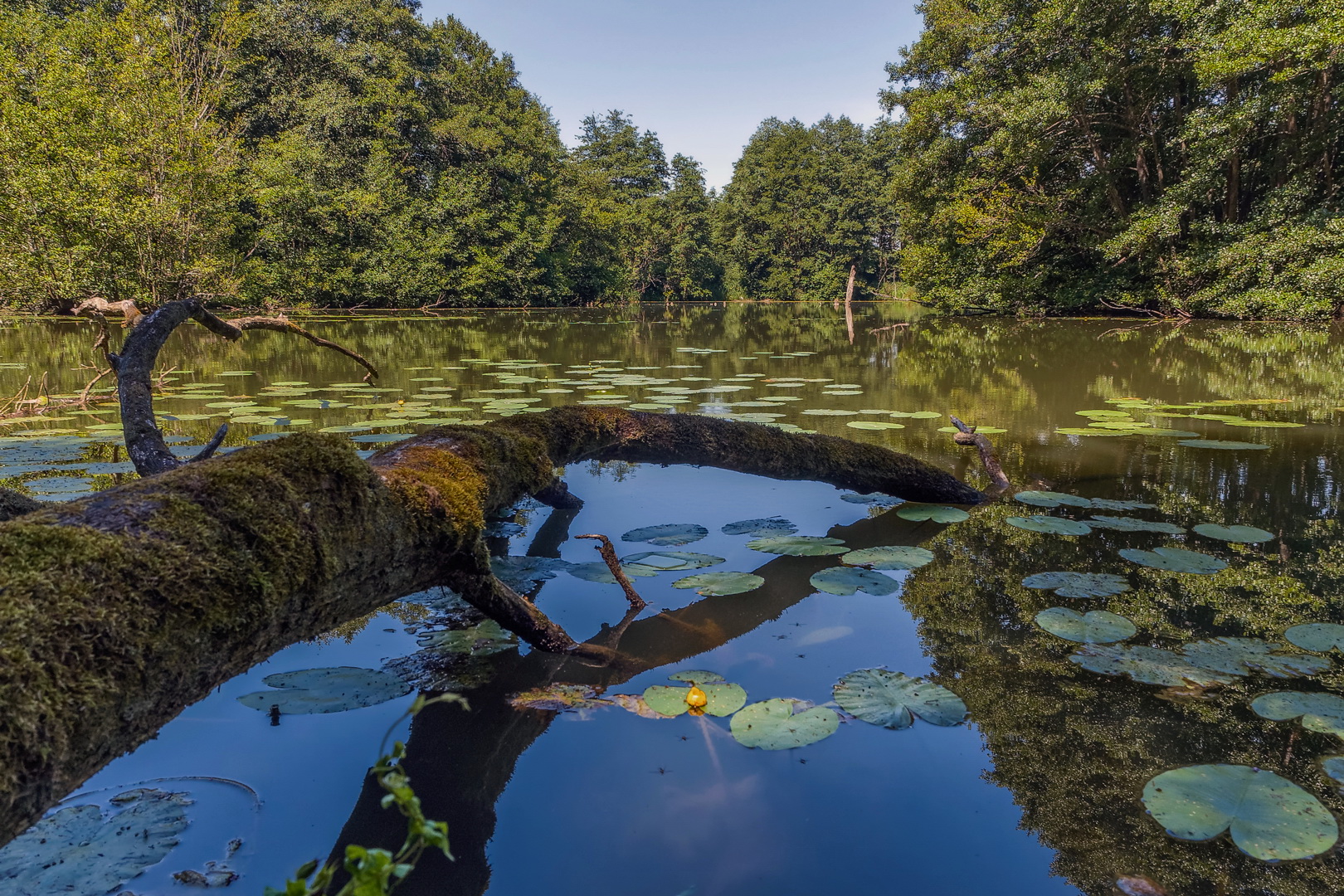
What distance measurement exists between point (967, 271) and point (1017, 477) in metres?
17.8

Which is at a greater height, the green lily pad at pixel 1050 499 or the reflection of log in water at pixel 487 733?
the green lily pad at pixel 1050 499

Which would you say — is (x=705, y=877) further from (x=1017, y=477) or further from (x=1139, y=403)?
(x=1139, y=403)

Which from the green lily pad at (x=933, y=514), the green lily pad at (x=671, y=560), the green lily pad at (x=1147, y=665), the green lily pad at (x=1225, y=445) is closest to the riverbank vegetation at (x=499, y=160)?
the green lily pad at (x=1225, y=445)

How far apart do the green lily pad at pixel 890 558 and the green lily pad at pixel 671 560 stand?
1.71 feet

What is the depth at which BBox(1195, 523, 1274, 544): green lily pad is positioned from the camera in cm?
287

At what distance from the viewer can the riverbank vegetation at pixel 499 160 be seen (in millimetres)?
11820

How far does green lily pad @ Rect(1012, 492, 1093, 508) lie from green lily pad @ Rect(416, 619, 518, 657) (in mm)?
2593

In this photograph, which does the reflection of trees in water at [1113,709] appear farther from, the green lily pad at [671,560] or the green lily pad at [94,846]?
the green lily pad at [94,846]

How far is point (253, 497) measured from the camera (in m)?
1.16

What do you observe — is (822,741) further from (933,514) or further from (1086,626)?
(933,514)

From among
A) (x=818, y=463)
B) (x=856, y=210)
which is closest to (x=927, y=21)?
(x=856, y=210)

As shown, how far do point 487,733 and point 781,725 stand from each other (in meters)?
0.71

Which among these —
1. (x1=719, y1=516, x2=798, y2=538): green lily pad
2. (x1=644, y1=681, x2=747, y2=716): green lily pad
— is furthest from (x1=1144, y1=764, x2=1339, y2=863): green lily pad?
(x1=719, y1=516, x2=798, y2=538): green lily pad

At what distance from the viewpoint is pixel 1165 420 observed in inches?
213
